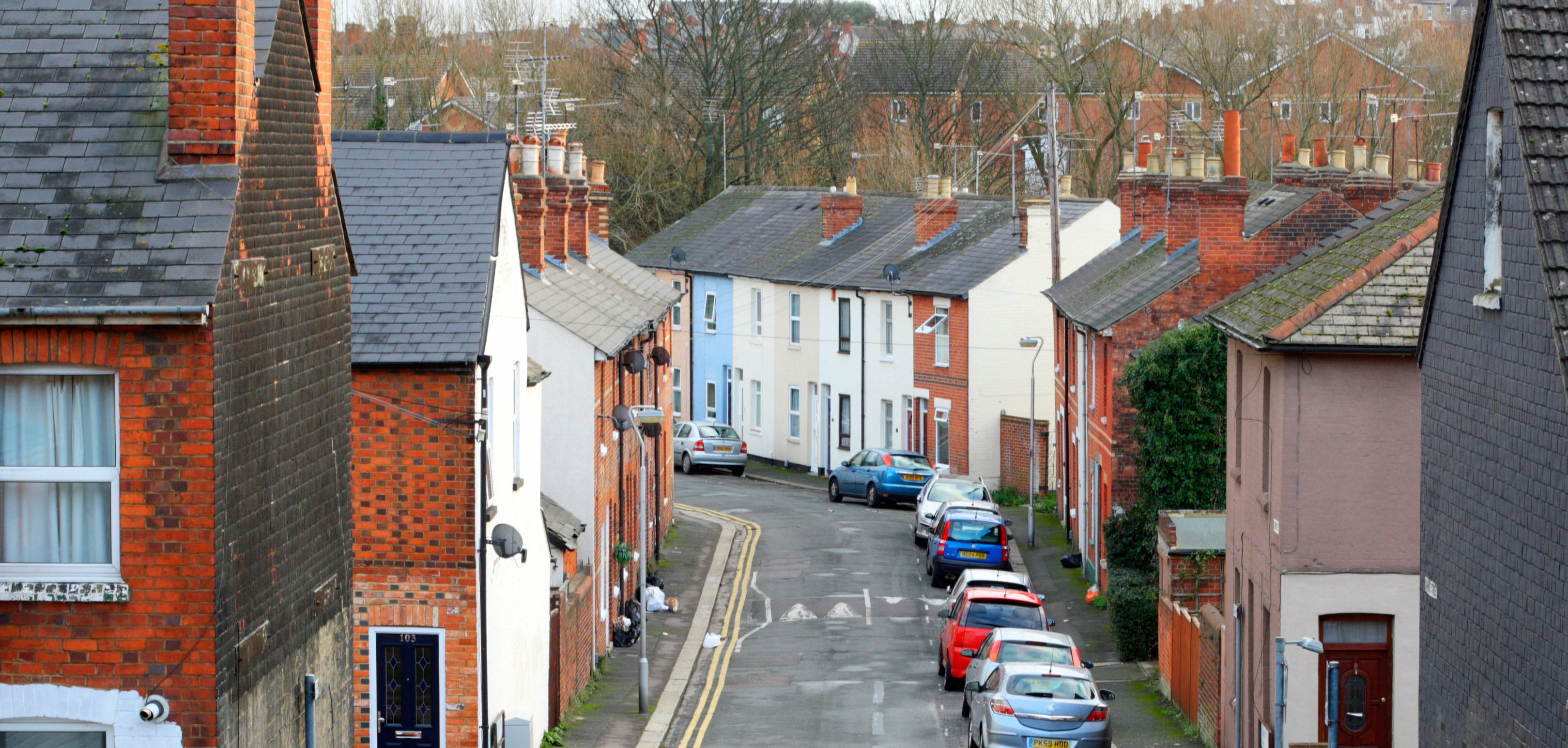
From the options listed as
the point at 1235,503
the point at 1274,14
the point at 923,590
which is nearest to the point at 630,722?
the point at 1235,503

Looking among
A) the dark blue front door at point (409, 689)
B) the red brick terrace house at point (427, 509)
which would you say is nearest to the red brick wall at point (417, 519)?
the red brick terrace house at point (427, 509)

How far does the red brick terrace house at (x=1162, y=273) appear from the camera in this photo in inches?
1246

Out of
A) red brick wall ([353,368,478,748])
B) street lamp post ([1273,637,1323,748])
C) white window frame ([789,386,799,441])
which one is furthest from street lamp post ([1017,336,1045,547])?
red brick wall ([353,368,478,748])

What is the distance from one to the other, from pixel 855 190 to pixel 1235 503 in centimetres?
3642

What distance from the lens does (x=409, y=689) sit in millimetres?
18609

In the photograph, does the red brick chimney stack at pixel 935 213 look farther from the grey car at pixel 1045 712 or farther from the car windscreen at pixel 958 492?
A: the grey car at pixel 1045 712

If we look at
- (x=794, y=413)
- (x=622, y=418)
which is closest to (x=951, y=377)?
(x=794, y=413)

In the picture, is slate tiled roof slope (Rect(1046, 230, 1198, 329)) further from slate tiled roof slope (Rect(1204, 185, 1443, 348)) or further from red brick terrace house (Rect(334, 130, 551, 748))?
red brick terrace house (Rect(334, 130, 551, 748))

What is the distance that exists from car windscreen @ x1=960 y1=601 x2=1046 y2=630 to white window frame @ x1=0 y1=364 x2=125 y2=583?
53.1 feet

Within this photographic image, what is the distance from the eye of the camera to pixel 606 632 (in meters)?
29.2

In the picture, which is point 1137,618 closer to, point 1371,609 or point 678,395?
point 1371,609

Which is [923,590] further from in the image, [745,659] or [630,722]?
[630,722]

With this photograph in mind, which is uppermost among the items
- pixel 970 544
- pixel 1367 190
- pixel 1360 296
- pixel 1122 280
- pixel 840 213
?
pixel 840 213

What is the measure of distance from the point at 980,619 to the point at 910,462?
67.6ft
